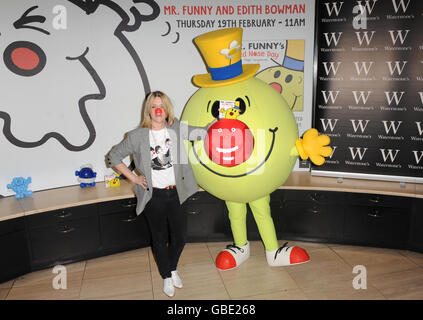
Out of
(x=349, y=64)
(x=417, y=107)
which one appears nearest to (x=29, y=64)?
(x=349, y=64)

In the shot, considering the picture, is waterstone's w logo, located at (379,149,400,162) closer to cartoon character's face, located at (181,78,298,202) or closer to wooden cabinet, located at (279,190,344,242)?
wooden cabinet, located at (279,190,344,242)

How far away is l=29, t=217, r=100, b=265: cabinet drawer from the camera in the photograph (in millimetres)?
2756

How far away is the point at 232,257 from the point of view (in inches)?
110

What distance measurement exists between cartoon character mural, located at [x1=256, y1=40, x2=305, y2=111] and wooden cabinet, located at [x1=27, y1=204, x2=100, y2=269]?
199 centimetres

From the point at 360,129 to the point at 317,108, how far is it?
0.42 metres

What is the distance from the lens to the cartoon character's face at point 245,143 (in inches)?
88.6

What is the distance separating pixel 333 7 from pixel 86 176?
265 cm

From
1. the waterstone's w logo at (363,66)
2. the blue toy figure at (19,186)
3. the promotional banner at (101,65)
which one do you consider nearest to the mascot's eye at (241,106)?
the promotional banner at (101,65)

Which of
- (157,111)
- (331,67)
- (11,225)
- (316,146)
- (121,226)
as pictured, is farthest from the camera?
(331,67)

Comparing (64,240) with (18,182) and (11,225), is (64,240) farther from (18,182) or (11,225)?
(18,182)

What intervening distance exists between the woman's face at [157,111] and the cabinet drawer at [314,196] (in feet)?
4.71

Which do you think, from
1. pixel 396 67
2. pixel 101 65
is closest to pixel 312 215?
pixel 396 67
